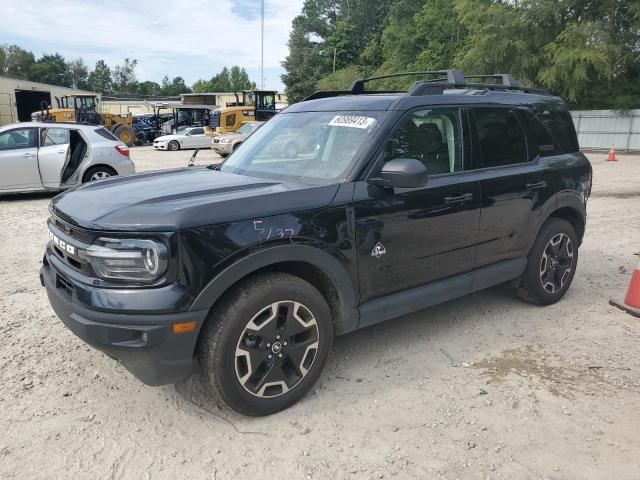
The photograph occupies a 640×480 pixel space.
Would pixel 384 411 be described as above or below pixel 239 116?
below

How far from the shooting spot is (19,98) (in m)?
47.8

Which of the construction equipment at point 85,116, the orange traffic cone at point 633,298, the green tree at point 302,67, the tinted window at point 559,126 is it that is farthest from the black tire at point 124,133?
the green tree at point 302,67

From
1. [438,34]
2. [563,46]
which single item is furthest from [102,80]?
[563,46]

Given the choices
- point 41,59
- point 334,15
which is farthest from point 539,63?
point 41,59

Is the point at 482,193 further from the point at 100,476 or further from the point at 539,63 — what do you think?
the point at 539,63

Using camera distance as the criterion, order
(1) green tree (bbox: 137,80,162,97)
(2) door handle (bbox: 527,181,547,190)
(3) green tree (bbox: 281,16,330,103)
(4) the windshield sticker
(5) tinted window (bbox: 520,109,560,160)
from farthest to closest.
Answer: (1) green tree (bbox: 137,80,162,97) → (3) green tree (bbox: 281,16,330,103) → (5) tinted window (bbox: 520,109,560,160) → (2) door handle (bbox: 527,181,547,190) → (4) the windshield sticker

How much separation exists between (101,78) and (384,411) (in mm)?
135996

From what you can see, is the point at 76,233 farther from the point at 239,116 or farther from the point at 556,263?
the point at 239,116

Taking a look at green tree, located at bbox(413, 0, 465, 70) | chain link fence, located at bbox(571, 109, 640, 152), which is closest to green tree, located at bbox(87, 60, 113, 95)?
green tree, located at bbox(413, 0, 465, 70)

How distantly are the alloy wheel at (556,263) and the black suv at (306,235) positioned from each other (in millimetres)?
34

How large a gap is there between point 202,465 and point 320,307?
1.07m

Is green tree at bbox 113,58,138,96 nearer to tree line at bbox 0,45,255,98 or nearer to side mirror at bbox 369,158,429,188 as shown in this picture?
tree line at bbox 0,45,255,98

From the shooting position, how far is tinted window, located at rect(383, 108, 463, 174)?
3.46 meters

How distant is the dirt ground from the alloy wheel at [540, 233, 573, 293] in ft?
1.01
